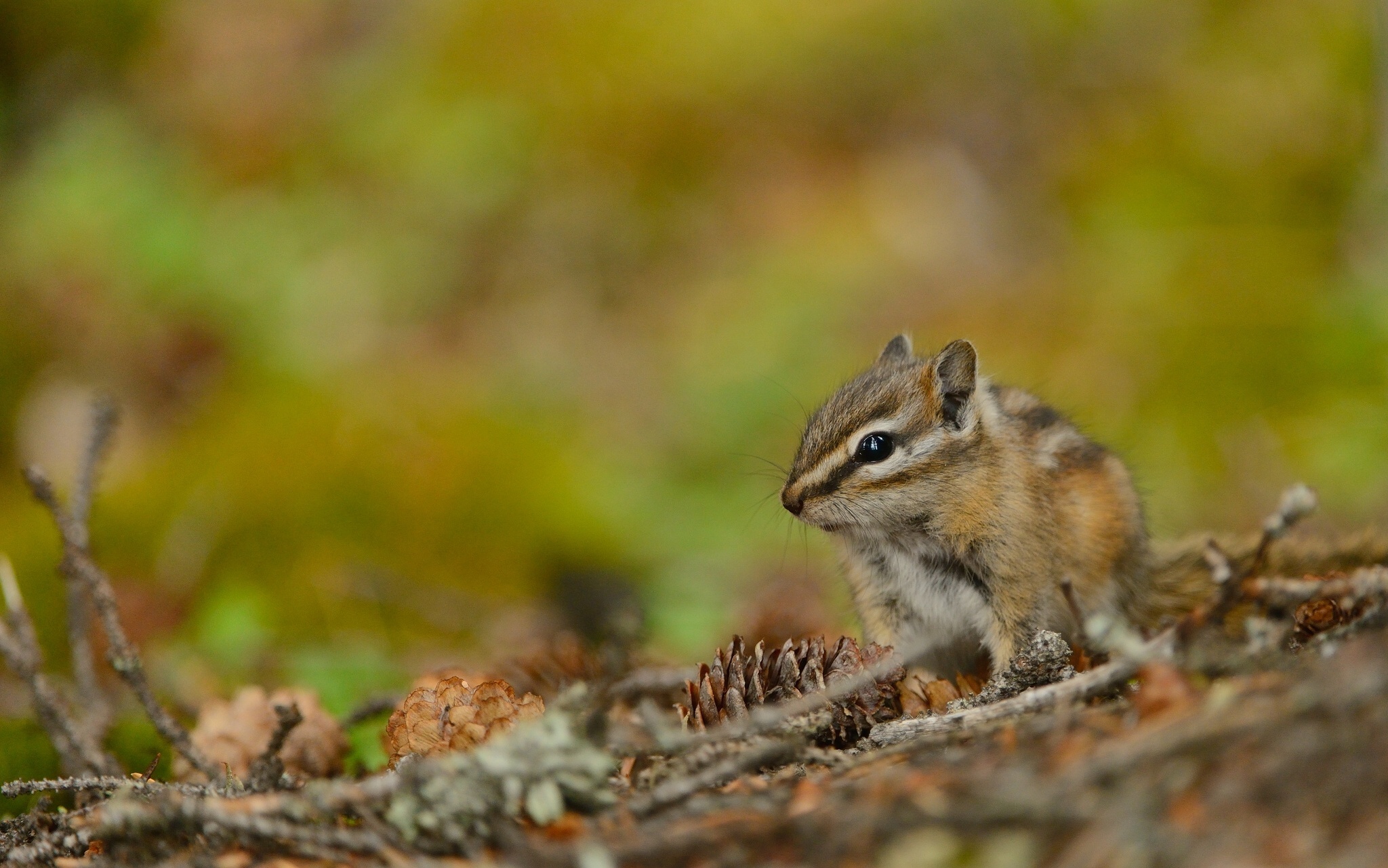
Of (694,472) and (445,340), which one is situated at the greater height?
(445,340)

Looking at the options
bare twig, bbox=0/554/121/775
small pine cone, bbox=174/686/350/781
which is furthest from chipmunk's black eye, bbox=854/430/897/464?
bare twig, bbox=0/554/121/775

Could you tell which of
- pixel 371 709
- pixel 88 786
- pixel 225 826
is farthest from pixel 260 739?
pixel 225 826

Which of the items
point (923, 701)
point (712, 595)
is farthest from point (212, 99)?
point (923, 701)

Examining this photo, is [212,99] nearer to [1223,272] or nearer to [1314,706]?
[1223,272]

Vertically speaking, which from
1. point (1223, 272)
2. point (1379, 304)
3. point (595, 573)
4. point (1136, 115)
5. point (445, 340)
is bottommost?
point (595, 573)

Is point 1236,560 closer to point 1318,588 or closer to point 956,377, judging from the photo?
point 956,377

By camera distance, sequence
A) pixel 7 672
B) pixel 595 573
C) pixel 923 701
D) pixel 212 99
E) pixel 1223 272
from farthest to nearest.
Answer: pixel 212 99
pixel 1223 272
pixel 595 573
pixel 7 672
pixel 923 701

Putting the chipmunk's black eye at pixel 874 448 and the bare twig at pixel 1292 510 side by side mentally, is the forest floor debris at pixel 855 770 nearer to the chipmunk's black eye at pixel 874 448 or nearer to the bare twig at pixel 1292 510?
the bare twig at pixel 1292 510
